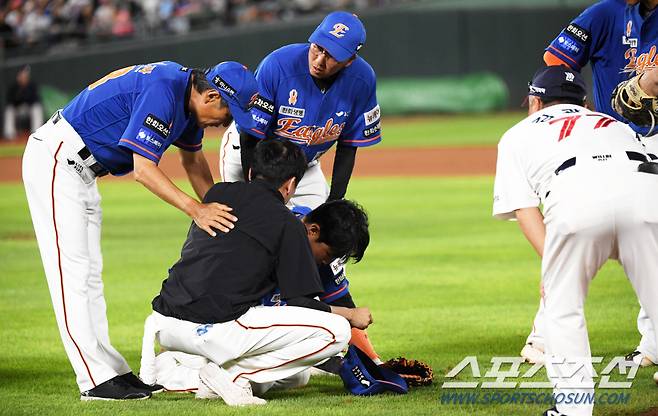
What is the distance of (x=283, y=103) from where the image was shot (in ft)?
21.6

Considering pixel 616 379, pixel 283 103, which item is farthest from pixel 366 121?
pixel 616 379

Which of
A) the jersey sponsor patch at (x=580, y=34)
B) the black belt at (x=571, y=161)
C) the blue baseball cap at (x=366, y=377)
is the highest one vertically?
the jersey sponsor patch at (x=580, y=34)

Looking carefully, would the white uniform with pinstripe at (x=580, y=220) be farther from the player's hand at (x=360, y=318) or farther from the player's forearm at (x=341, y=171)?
the player's forearm at (x=341, y=171)

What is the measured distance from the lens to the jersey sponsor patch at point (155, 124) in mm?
5633

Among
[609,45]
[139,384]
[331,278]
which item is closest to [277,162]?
[331,278]

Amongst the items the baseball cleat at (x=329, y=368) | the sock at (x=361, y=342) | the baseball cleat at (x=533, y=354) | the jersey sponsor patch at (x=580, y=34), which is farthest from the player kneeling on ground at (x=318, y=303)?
the jersey sponsor patch at (x=580, y=34)

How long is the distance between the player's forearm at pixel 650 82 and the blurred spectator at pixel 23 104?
2509 centimetres

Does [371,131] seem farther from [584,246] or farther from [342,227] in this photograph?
[584,246]

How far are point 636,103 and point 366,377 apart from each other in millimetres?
2081

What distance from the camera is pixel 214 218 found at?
5.36 meters

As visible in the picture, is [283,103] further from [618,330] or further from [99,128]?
[618,330]

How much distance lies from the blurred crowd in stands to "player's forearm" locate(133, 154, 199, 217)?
26.7 m

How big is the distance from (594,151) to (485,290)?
4787 mm

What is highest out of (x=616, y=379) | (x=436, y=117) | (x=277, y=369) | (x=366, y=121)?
(x=366, y=121)
